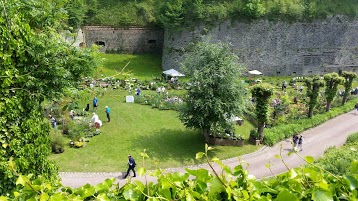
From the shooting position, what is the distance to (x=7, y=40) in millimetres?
6922

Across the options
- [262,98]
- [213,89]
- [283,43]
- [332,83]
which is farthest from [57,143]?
[283,43]

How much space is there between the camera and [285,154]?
60.7 ft

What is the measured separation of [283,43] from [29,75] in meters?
31.6

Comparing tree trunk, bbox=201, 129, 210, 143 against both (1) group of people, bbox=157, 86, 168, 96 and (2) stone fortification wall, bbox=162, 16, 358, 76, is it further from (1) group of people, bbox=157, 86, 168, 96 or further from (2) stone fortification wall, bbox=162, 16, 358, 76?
(2) stone fortification wall, bbox=162, 16, 358, 76

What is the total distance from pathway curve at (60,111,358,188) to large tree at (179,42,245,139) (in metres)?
2.46

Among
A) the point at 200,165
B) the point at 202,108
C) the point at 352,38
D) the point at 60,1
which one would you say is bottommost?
the point at 200,165

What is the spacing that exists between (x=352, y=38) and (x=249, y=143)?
23.8 meters

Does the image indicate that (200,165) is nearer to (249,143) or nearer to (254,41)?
(249,143)

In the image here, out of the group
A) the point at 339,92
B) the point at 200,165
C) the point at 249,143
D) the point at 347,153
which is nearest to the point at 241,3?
the point at 339,92

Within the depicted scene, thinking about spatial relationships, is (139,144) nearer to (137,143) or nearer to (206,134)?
(137,143)

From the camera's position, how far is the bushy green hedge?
65.2ft

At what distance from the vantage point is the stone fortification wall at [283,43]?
3428 centimetres

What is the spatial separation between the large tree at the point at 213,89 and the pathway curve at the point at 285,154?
2462 mm

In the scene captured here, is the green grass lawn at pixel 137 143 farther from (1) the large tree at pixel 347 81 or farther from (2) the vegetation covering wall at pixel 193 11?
(2) the vegetation covering wall at pixel 193 11
